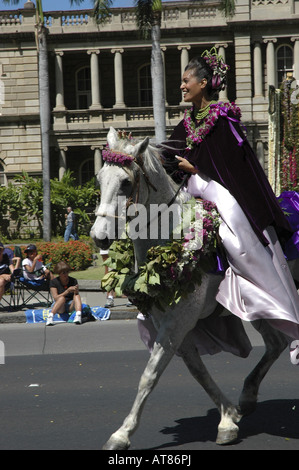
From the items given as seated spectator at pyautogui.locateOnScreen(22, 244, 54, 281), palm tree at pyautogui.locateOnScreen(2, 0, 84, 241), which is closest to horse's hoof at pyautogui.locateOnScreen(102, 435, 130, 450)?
seated spectator at pyautogui.locateOnScreen(22, 244, 54, 281)

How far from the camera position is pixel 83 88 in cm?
3891

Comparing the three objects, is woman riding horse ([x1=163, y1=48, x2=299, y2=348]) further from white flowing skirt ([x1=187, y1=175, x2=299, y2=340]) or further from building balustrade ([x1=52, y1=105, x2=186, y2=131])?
building balustrade ([x1=52, y1=105, x2=186, y2=131])

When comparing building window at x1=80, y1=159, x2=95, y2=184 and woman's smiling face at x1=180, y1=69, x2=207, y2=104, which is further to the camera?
building window at x1=80, y1=159, x2=95, y2=184

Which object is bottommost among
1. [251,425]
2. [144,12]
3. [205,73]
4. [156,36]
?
[251,425]

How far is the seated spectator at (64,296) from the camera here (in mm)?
12389

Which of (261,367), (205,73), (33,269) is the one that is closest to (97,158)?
(33,269)

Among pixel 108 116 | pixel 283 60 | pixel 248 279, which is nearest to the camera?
pixel 248 279

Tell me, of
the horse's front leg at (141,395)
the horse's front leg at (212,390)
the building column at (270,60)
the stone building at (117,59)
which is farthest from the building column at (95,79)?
the horse's front leg at (141,395)

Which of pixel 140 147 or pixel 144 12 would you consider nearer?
pixel 140 147

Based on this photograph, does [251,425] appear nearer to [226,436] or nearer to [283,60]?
[226,436]

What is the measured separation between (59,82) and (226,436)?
33.6 m

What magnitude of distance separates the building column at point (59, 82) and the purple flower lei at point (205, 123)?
3186cm

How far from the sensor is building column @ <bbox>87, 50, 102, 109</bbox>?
36469 millimetres

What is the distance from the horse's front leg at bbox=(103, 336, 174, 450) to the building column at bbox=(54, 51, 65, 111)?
32.7m
